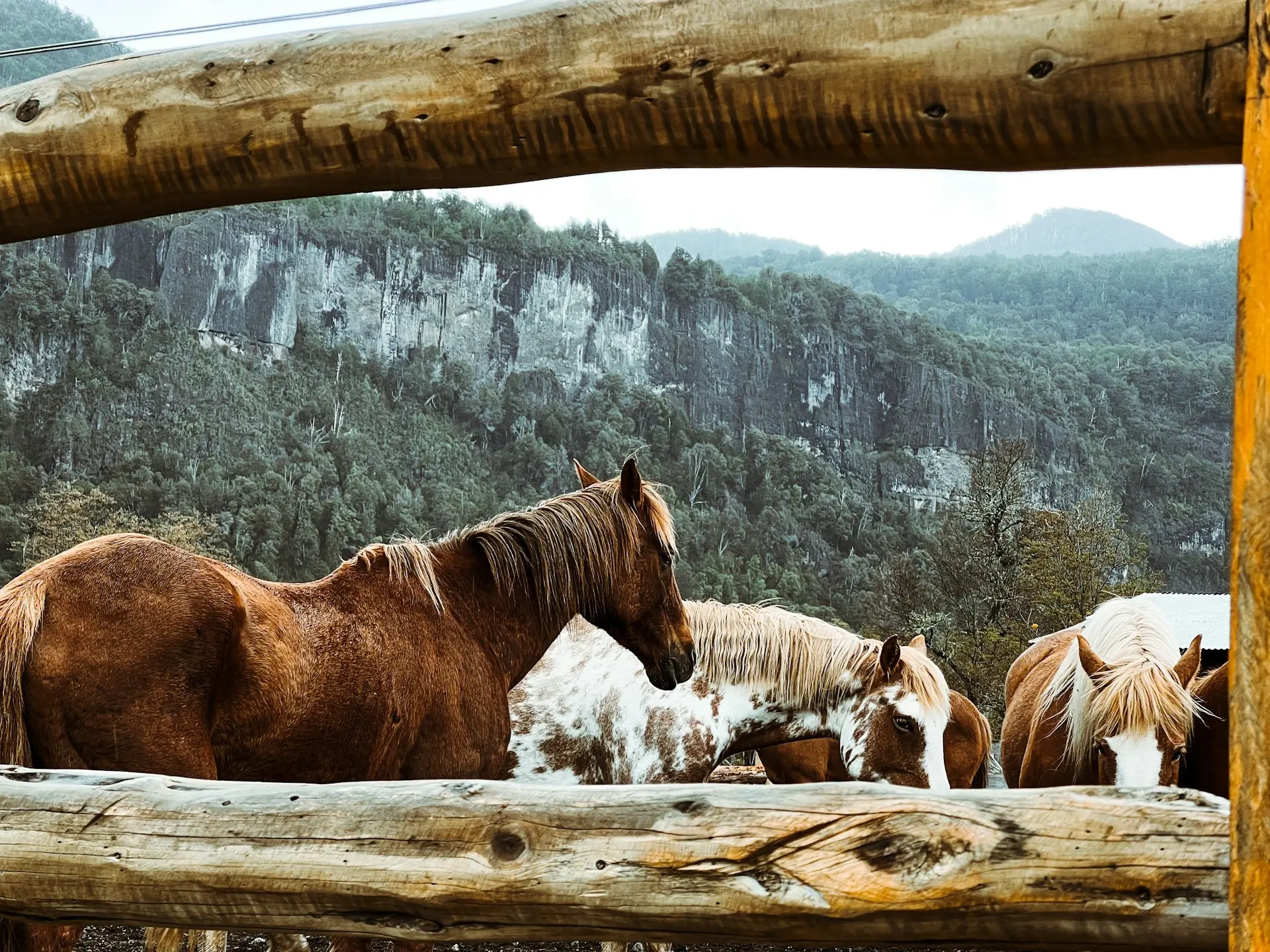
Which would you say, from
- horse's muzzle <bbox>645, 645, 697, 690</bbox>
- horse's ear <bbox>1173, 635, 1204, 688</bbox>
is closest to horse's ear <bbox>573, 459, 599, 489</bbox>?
horse's muzzle <bbox>645, 645, 697, 690</bbox>

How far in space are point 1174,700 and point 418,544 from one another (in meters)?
2.82

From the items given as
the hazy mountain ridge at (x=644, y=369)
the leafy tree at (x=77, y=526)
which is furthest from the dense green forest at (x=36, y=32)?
the leafy tree at (x=77, y=526)

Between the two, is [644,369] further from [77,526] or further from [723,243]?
[723,243]

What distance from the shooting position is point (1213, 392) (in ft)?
223

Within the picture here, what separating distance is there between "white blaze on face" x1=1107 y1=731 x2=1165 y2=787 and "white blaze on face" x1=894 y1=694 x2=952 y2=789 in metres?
0.96

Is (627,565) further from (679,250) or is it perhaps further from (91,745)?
(679,250)

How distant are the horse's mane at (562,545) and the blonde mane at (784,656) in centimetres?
117

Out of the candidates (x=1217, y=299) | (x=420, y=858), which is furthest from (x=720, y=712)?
(x=1217, y=299)

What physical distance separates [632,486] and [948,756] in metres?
3.81

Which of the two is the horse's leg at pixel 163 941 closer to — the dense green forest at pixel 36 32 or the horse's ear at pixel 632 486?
the horse's ear at pixel 632 486

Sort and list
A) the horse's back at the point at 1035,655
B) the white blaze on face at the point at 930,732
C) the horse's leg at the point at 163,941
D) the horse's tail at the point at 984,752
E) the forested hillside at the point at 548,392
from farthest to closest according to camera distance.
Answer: the forested hillside at the point at 548,392 → the horse's tail at the point at 984,752 → the horse's back at the point at 1035,655 → the white blaze on face at the point at 930,732 → the horse's leg at the point at 163,941

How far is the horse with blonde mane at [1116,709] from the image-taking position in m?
3.91

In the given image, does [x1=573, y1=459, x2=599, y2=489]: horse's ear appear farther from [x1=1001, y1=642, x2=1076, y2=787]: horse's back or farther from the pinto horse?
[x1=1001, y1=642, x2=1076, y2=787]: horse's back

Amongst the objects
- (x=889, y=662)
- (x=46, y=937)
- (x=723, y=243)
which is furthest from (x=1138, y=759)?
(x=723, y=243)
